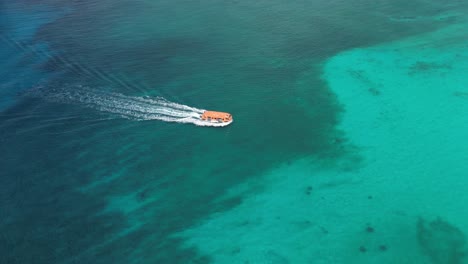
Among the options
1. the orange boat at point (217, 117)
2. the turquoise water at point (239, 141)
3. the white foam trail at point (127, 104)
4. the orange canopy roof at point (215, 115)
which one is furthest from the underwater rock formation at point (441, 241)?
the white foam trail at point (127, 104)

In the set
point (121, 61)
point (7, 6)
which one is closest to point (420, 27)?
point (121, 61)

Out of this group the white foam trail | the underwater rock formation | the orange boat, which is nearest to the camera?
the underwater rock formation

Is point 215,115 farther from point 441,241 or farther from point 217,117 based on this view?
point 441,241

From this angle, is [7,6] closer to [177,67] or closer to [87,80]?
[87,80]

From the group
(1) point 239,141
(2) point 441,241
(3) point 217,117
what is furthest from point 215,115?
(2) point 441,241

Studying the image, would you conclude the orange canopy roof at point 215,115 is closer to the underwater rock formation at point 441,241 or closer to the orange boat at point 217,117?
the orange boat at point 217,117

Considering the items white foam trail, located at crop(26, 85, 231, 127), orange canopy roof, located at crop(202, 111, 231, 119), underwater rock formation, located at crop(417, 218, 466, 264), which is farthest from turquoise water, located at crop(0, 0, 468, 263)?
orange canopy roof, located at crop(202, 111, 231, 119)

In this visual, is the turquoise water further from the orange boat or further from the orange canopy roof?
the orange canopy roof
